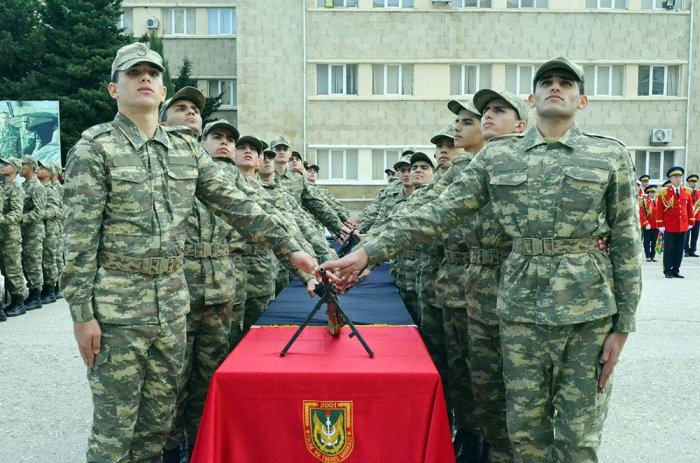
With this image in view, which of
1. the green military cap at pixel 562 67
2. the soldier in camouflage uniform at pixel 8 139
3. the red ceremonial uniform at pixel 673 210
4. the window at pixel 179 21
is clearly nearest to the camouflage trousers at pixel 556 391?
the green military cap at pixel 562 67

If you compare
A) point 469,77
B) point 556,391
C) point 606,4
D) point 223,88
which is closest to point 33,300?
point 556,391

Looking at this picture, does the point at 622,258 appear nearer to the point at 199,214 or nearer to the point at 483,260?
the point at 483,260

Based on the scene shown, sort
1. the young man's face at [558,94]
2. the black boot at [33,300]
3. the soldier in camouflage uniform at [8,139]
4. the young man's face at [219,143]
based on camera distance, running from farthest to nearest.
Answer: the soldier in camouflage uniform at [8,139]
the black boot at [33,300]
the young man's face at [219,143]
the young man's face at [558,94]

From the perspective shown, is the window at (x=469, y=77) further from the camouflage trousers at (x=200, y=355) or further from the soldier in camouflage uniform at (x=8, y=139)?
the camouflage trousers at (x=200, y=355)

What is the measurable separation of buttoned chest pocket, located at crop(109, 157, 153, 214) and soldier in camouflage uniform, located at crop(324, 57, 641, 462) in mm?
1649

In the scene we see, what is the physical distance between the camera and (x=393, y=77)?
2419 centimetres

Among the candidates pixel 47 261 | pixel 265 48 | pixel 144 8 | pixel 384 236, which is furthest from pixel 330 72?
pixel 384 236

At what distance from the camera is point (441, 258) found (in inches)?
194

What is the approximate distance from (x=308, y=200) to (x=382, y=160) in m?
15.1

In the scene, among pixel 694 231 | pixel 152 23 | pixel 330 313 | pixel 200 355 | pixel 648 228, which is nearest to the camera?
pixel 330 313

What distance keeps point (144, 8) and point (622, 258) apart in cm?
2776

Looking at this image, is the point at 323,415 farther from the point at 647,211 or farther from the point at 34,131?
the point at 34,131

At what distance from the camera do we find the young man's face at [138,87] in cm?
306

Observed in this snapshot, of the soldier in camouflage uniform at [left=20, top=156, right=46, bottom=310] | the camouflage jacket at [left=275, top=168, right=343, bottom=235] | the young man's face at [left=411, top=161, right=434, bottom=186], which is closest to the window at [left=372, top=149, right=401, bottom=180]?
the camouflage jacket at [left=275, top=168, right=343, bottom=235]
